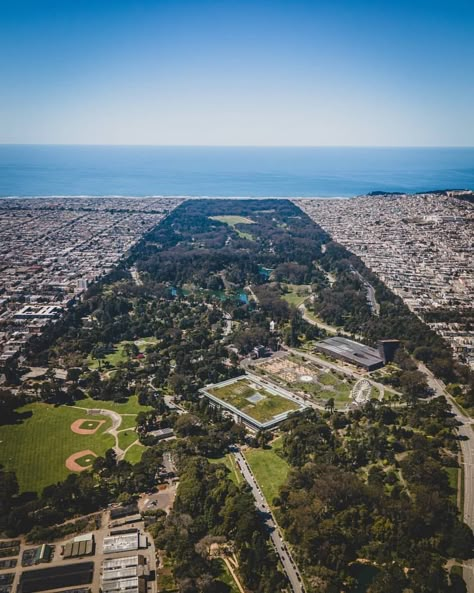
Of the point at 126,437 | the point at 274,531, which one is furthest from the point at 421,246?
the point at 274,531

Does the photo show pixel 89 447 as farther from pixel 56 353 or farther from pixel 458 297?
pixel 458 297

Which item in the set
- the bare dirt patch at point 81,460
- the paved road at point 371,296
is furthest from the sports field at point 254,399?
the paved road at point 371,296

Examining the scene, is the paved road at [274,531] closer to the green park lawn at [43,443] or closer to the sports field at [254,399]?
the sports field at [254,399]

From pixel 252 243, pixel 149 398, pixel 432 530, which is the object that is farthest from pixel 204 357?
pixel 252 243

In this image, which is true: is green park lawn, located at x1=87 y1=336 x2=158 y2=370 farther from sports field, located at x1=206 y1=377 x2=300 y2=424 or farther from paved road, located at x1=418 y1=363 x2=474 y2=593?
paved road, located at x1=418 y1=363 x2=474 y2=593

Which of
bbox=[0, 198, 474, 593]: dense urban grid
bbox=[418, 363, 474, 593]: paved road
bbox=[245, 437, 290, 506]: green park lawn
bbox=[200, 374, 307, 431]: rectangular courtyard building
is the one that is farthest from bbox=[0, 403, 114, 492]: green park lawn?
bbox=[418, 363, 474, 593]: paved road

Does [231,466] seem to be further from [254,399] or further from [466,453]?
[466,453]
